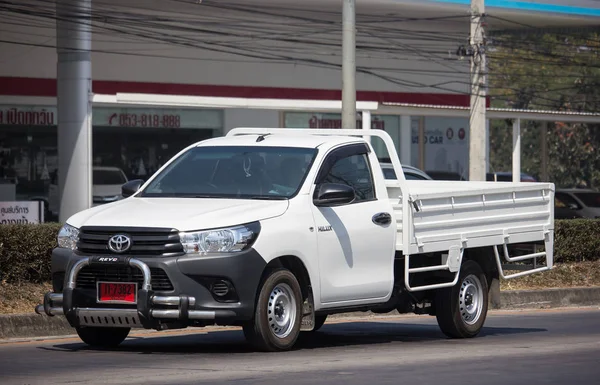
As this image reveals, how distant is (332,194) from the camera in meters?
11.0

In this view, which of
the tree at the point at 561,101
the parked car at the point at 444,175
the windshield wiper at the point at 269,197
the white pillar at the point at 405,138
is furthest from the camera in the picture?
the tree at the point at 561,101

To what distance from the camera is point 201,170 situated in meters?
11.6

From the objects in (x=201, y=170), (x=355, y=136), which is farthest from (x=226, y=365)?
(x=355, y=136)

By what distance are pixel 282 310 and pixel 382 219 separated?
1.53 metres

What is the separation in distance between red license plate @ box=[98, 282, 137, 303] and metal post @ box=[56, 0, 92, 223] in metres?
17.1

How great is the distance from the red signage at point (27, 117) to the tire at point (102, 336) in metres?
24.1

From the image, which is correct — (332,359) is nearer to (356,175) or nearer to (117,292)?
(117,292)

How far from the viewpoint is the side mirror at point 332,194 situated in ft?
36.1

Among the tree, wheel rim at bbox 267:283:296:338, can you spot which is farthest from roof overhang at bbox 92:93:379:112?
the tree

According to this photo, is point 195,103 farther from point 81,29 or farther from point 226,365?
point 226,365

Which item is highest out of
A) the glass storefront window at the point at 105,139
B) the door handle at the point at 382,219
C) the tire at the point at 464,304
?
the glass storefront window at the point at 105,139

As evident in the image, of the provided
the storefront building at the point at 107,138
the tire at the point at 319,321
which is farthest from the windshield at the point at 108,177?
the tire at the point at 319,321

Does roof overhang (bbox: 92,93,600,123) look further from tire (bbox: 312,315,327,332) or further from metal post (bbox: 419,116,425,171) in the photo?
tire (bbox: 312,315,327,332)

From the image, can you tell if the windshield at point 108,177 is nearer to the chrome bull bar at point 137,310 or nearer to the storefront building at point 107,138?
the storefront building at point 107,138
